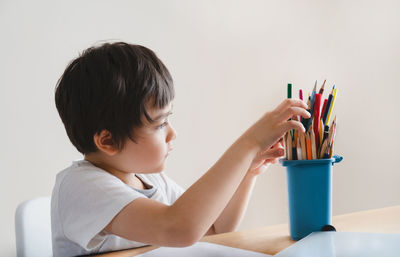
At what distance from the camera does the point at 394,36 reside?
1.50 meters

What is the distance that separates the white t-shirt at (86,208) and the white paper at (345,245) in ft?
0.73

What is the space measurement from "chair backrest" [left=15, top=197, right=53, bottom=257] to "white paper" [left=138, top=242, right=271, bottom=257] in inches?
12.1

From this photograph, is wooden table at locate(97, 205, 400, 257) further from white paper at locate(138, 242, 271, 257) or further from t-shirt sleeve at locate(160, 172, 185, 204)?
t-shirt sleeve at locate(160, 172, 185, 204)

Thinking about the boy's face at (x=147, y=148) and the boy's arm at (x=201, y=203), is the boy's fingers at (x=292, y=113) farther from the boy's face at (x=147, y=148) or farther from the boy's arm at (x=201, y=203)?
the boy's face at (x=147, y=148)

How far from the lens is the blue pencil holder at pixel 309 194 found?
0.55 meters

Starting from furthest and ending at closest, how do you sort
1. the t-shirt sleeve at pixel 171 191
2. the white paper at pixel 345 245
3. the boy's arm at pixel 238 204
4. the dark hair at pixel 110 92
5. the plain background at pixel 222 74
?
the plain background at pixel 222 74, the t-shirt sleeve at pixel 171 191, the boy's arm at pixel 238 204, the dark hair at pixel 110 92, the white paper at pixel 345 245

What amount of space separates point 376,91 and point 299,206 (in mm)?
1158

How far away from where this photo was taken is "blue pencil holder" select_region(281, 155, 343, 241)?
55 cm

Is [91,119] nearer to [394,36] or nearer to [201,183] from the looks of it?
[201,183]

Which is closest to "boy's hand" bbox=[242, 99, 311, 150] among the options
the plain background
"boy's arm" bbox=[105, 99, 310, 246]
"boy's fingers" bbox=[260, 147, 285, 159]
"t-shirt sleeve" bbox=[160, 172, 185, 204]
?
"boy's arm" bbox=[105, 99, 310, 246]

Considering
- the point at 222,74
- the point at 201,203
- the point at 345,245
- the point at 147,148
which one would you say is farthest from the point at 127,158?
the point at 222,74

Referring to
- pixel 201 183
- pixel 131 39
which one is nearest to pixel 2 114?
pixel 131 39

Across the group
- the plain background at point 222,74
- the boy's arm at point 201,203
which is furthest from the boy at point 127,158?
the plain background at point 222,74

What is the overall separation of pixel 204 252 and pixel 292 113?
22cm
